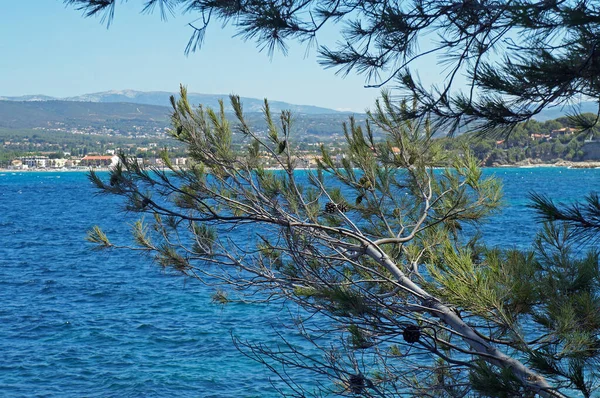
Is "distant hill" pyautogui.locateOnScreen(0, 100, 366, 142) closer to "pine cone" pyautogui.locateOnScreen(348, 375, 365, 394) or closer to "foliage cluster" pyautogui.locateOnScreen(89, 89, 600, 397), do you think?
"foliage cluster" pyautogui.locateOnScreen(89, 89, 600, 397)

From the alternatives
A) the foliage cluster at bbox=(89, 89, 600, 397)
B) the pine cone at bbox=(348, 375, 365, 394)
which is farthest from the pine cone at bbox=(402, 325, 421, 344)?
the pine cone at bbox=(348, 375, 365, 394)

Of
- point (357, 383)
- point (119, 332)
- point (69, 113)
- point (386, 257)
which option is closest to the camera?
point (357, 383)

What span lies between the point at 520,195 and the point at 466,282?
1743 inches

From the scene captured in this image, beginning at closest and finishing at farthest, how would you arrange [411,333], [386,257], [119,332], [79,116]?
[411,333] → [386,257] → [119,332] → [79,116]

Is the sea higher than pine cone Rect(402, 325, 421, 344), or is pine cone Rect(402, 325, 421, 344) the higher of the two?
pine cone Rect(402, 325, 421, 344)

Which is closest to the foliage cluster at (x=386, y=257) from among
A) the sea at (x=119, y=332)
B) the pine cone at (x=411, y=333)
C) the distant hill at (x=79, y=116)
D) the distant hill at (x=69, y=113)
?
the pine cone at (x=411, y=333)

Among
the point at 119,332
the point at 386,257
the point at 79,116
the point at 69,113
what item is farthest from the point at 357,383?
the point at 69,113

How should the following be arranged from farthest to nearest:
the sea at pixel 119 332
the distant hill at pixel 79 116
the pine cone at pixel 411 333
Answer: the distant hill at pixel 79 116, the sea at pixel 119 332, the pine cone at pixel 411 333

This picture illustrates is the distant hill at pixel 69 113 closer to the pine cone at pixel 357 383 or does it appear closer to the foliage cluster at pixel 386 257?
the foliage cluster at pixel 386 257

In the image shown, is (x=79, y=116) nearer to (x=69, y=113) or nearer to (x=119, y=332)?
(x=69, y=113)

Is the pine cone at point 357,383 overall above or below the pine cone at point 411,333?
→ below

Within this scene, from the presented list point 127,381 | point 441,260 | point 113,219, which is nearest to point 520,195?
point 113,219

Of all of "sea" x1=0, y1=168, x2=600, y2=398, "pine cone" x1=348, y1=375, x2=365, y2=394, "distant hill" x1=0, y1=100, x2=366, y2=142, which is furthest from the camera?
"distant hill" x1=0, y1=100, x2=366, y2=142

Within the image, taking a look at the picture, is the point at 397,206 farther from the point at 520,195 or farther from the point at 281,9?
the point at 520,195
